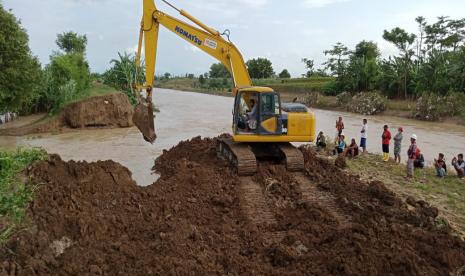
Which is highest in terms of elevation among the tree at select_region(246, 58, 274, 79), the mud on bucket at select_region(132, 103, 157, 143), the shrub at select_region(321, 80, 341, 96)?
the tree at select_region(246, 58, 274, 79)

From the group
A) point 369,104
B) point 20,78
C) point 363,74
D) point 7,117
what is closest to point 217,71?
point 363,74

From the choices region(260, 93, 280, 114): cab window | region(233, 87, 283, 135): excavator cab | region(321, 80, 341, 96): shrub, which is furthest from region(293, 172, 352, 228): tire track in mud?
region(321, 80, 341, 96): shrub

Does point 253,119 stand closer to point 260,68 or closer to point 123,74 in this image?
point 123,74

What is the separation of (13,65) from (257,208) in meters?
15.6

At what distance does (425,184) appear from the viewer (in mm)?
10828

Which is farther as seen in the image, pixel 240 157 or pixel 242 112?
pixel 242 112

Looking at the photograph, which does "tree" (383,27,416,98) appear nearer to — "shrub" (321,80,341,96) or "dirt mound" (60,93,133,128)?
"shrub" (321,80,341,96)

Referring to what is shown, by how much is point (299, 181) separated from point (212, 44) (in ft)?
15.8

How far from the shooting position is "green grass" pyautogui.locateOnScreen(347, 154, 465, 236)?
8.86m

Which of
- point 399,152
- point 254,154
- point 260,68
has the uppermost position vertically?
point 260,68

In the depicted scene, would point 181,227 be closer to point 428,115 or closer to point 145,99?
point 145,99

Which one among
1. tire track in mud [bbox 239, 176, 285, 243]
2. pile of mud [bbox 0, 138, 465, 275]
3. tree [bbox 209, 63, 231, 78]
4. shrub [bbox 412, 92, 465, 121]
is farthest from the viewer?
tree [bbox 209, 63, 231, 78]

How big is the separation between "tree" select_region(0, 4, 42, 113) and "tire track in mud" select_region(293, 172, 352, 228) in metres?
14.9

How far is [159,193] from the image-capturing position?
9273mm
